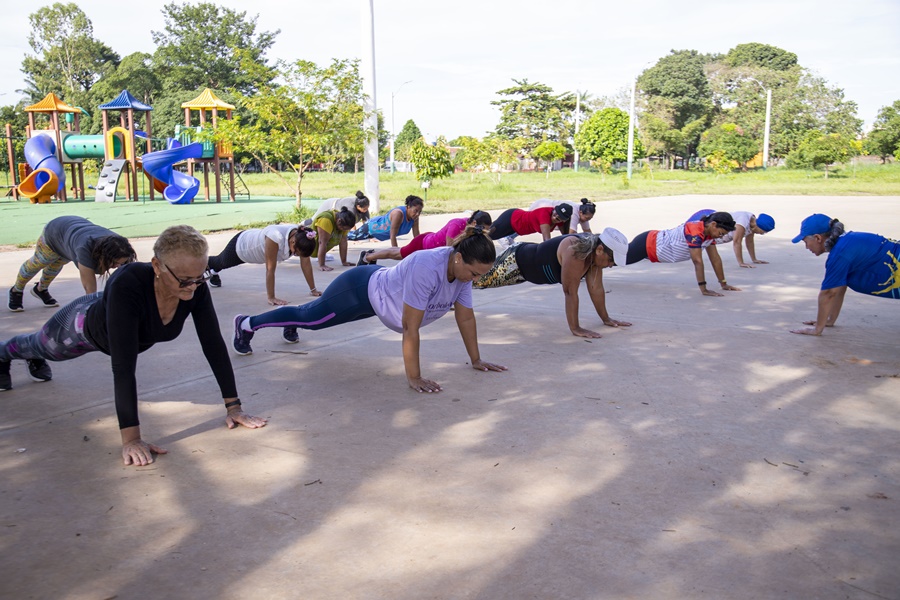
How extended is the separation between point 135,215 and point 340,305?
671 inches

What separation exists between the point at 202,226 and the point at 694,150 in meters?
60.0

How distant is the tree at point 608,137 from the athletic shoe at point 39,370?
53814mm

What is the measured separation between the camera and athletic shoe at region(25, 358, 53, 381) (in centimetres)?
502

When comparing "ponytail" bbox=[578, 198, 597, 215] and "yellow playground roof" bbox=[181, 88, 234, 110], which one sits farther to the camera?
"yellow playground roof" bbox=[181, 88, 234, 110]

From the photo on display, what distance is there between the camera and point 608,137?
187 ft

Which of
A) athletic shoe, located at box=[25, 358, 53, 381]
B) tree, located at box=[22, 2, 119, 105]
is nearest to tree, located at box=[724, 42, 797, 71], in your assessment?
tree, located at box=[22, 2, 119, 105]

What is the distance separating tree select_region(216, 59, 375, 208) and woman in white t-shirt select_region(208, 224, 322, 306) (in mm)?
9022

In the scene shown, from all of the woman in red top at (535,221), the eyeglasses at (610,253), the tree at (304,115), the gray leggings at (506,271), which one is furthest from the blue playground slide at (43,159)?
the eyeglasses at (610,253)

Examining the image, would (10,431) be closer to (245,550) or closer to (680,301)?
(245,550)

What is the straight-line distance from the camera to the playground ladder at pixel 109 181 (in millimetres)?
25812

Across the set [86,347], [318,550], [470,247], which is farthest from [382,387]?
[318,550]

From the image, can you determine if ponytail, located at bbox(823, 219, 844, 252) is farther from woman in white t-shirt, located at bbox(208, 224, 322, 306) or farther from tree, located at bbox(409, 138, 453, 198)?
tree, located at bbox(409, 138, 453, 198)

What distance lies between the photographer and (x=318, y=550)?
114 inches

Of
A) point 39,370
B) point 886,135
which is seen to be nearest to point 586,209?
point 39,370
